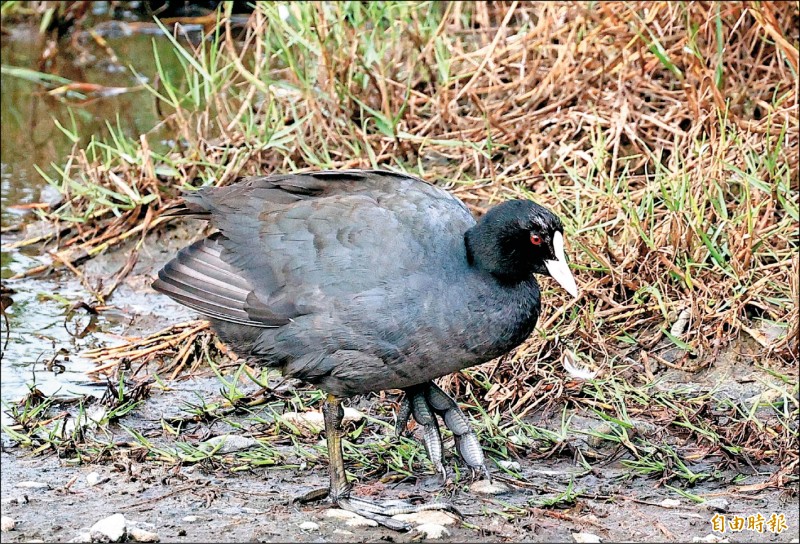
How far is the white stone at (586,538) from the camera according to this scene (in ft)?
10.1

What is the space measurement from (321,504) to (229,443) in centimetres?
51

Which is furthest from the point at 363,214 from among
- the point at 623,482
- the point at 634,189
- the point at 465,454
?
the point at 634,189

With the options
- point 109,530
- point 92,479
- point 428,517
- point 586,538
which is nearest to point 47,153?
point 92,479

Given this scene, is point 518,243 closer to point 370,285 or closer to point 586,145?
point 370,285

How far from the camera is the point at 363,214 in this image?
346cm

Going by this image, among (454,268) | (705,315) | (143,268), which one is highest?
(454,268)

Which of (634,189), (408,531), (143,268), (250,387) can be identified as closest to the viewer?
(408,531)

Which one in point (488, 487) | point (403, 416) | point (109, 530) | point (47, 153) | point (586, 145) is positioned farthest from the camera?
point (47, 153)

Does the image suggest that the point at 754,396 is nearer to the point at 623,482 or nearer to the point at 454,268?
the point at 623,482

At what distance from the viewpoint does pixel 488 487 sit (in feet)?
11.3

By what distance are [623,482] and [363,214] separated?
113 cm

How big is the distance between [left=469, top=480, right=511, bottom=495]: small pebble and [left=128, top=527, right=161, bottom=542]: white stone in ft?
3.12

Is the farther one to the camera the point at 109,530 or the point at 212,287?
the point at 212,287

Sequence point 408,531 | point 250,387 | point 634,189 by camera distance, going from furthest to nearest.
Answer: point 634,189 → point 250,387 → point 408,531
